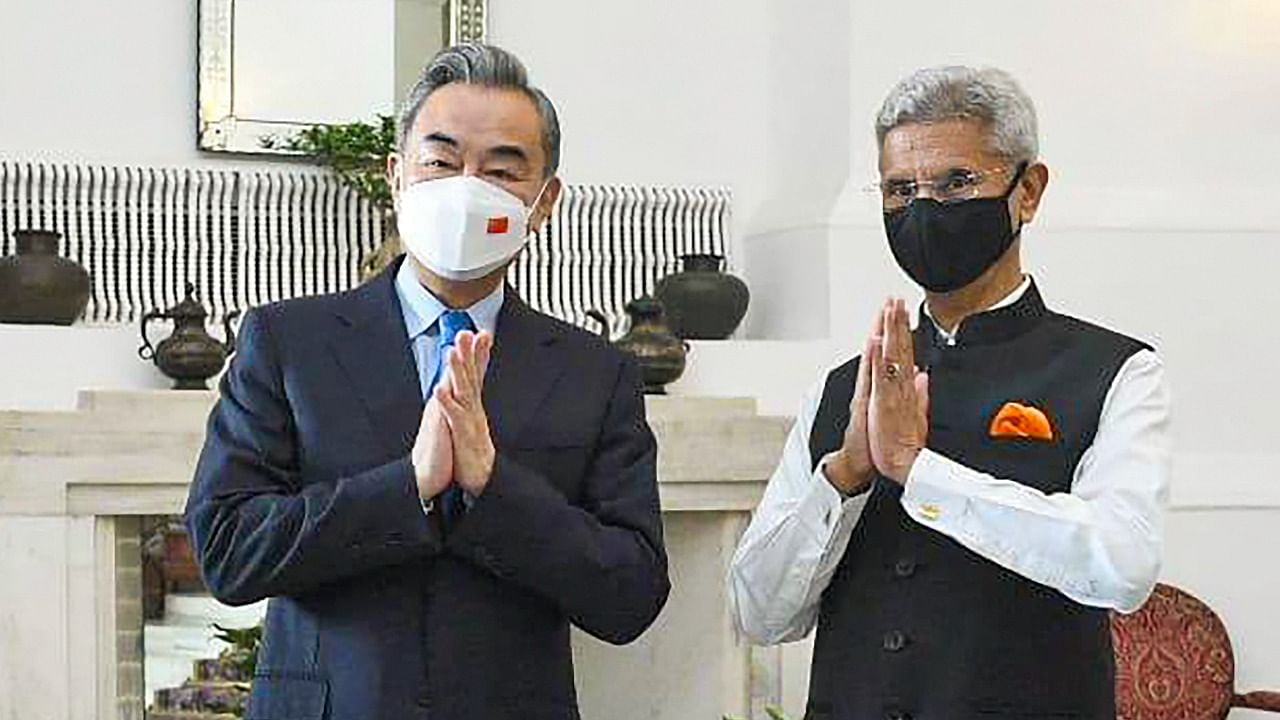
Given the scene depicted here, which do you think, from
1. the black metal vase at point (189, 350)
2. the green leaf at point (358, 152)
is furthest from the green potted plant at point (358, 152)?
the black metal vase at point (189, 350)

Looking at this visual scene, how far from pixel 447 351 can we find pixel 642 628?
354 millimetres

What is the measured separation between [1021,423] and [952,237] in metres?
0.21

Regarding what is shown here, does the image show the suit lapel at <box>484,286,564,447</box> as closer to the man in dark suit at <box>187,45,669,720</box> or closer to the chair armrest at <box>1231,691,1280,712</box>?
the man in dark suit at <box>187,45,669,720</box>

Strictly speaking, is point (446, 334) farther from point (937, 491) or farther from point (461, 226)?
point (937, 491)

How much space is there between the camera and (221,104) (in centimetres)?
457

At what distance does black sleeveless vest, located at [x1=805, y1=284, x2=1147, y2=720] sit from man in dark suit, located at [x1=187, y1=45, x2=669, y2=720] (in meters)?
0.23

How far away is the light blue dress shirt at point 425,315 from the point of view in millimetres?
2066

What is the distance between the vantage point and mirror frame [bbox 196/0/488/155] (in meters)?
4.54

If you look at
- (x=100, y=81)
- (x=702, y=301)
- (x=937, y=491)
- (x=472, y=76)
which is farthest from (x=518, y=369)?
(x=100, y=81)

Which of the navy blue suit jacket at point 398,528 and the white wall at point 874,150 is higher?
the white wall at point 874,150

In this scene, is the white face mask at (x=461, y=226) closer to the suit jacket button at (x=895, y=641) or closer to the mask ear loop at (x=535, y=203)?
the mask ear loop at (x=535, y=203)

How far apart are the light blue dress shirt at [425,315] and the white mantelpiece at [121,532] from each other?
2.03 meters

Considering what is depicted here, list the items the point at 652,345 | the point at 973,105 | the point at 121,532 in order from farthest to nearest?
1. the point at 652,345
2. the point at 121,532
3. the point at 973,105

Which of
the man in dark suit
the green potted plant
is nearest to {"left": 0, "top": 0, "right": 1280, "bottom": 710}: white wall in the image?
the green potted plant
